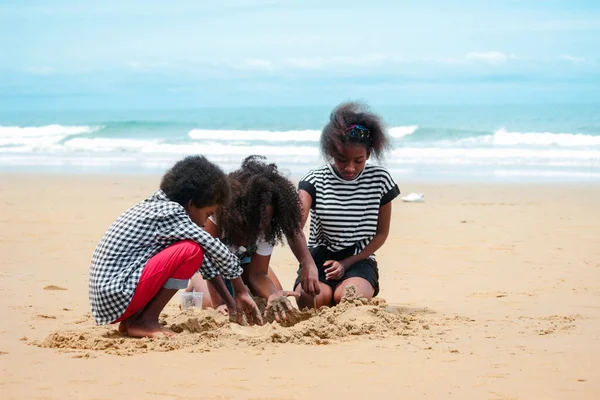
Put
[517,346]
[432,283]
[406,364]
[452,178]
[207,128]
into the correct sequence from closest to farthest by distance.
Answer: [406,364] → [517,346] → [432,283] → [452,178] → [207,128]

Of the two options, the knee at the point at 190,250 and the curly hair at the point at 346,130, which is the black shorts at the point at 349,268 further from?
the knee at the point at 190,250

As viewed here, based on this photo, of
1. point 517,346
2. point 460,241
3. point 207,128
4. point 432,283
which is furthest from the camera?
point 207,128

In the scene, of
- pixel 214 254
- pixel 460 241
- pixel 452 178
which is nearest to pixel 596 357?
pixel 214 254

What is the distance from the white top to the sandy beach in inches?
19.1

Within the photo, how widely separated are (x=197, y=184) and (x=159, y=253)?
16.0 inches

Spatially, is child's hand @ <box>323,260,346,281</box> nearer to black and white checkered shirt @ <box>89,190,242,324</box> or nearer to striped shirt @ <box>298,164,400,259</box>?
striped shirt @ <box>298,164,400,259</box>

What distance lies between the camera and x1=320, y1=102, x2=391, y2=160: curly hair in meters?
5.11

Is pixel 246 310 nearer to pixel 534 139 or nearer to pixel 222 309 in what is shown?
pixel 222 309

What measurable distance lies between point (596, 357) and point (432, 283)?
2.49 m

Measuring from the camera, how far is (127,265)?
4219mm

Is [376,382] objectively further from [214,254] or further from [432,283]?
[432,283]

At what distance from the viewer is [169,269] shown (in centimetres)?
416

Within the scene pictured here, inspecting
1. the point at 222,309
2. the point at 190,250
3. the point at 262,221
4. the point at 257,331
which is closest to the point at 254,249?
the point at 262,221

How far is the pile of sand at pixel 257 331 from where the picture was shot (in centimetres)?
412
